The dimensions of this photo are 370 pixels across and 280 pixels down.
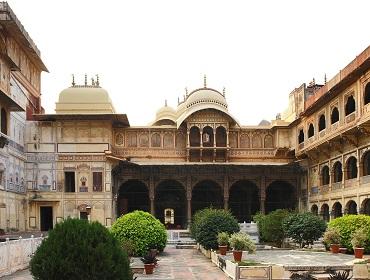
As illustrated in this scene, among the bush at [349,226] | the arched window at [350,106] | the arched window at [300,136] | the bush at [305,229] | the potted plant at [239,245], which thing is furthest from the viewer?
the arched window at [300,136]

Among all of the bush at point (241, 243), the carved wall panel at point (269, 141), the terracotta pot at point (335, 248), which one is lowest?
the terracotta pot at point (335, 248)

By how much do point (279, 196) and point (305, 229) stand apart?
17.6 m

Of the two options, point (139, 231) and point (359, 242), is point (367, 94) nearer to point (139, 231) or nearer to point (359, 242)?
point (359, 242)

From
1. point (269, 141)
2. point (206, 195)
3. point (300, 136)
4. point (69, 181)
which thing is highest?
point (300, 136)

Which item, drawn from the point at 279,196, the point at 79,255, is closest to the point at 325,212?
the point at 279,196

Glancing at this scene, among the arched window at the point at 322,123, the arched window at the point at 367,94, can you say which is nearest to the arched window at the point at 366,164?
the arched window at the point at 367,94

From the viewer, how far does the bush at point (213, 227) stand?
69.4 ft

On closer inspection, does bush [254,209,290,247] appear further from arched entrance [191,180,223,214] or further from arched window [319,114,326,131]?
arched entrance [191,180,223,214]

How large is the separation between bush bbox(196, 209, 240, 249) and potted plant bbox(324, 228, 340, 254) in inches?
127

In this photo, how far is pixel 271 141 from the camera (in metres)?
37.3

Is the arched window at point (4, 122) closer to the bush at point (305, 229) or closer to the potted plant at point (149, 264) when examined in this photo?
the bush at point (305, 229)

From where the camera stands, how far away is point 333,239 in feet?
67.3

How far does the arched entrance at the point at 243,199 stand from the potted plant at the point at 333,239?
18101 mm

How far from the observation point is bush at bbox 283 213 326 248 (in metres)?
22.7
